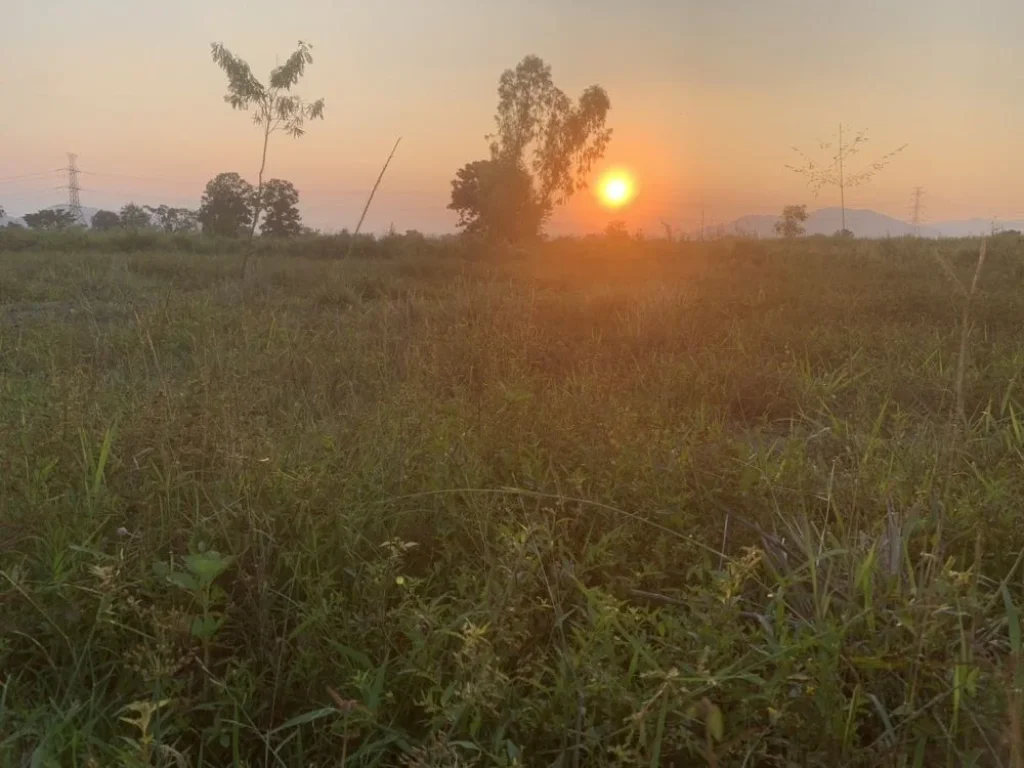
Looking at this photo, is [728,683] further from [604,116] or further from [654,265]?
[604,116]

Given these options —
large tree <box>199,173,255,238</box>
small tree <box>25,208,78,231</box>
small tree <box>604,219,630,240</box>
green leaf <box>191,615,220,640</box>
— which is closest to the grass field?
green leaf <box>191,615,220,640</box>

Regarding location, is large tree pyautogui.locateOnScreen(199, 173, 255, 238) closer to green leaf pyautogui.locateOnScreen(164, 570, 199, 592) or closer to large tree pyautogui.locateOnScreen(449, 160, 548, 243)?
large tree pyautogui.locateOnScreen(449, 160, 548, 243)

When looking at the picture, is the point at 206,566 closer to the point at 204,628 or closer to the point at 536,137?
the point at 204,628

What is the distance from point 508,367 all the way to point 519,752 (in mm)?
2400

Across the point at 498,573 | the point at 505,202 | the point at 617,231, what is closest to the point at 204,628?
the point at 498,573

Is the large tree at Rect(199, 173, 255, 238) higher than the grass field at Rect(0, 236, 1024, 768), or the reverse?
the large tree at Rect(199, 173, 255, 238)

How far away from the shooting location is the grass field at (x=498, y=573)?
4.26ft

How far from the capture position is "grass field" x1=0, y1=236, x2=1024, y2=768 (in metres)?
1.30

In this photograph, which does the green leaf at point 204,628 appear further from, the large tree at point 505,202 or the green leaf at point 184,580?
the large tree at point 505,202

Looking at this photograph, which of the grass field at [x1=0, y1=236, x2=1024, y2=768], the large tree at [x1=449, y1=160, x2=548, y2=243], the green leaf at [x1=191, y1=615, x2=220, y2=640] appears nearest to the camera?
the grass field at [x1=0, y1=236, x2=1024, y2=768]

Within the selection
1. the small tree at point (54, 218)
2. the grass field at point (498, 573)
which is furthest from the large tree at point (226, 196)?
the grass field at point (498, 573)

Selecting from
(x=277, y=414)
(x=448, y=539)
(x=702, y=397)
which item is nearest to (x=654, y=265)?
(x=702, y=397)

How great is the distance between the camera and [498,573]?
175cm

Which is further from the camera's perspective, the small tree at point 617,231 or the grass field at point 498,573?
the small tree at point 617,231
